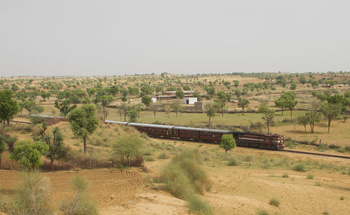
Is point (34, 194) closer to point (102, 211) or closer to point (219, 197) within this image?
point (102, 211)

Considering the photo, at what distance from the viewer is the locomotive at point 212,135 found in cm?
4100

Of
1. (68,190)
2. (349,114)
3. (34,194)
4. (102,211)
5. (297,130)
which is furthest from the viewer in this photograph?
(349,114)

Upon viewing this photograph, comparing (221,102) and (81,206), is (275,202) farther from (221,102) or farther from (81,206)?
(221,102)

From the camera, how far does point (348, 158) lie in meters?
35.8

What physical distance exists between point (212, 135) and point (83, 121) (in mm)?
23457

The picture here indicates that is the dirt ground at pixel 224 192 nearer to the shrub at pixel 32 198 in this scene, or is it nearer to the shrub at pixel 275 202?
the shrub at pixel 275 202

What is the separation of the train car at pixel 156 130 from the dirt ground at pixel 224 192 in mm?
22672

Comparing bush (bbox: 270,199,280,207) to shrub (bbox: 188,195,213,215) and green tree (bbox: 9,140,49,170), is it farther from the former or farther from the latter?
green tree (bbox: 9,140,49,170)

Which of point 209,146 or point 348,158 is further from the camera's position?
point 209,146

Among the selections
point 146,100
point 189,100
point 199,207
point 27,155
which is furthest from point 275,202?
point 189,100

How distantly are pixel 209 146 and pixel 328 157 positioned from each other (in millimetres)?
16951

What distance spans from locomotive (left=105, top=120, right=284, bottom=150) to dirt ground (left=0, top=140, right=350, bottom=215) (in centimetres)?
1275

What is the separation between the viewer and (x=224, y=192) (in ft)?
71.4

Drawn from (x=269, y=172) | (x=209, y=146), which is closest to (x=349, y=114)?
(x=209, y=146)
